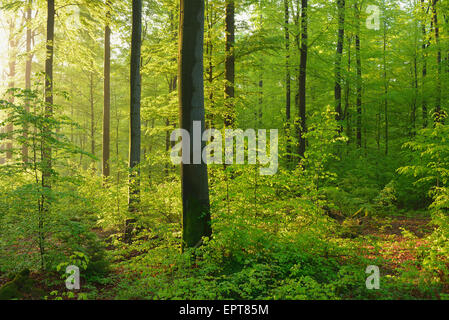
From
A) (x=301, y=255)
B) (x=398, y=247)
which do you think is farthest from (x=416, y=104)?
(x=301, y=255)

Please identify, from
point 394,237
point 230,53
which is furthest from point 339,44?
point 394,237

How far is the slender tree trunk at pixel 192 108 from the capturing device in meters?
5.40

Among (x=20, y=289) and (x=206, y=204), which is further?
(x=206, y=204)

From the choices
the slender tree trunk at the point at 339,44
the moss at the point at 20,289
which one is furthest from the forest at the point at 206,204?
the slender tree trunk at the point at 339,44

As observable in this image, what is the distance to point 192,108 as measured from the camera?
5426 millimetres

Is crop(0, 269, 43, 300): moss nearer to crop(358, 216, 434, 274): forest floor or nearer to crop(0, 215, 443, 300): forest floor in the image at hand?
crop(0, 215, 443, 300): forest floor

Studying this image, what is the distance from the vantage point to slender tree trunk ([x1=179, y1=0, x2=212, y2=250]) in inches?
213

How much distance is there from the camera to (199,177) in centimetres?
550

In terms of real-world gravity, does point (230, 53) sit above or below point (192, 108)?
above

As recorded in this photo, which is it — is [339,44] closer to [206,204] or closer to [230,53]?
[230,53]

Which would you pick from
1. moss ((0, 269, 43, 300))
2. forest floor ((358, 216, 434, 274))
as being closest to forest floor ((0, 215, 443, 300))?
forest floor ((358, 216, 434, 274))

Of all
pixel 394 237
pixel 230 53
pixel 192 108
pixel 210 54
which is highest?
pixel 210 54

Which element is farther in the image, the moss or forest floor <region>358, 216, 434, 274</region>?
forest floor <region>358, 216, 434, 274</region>
